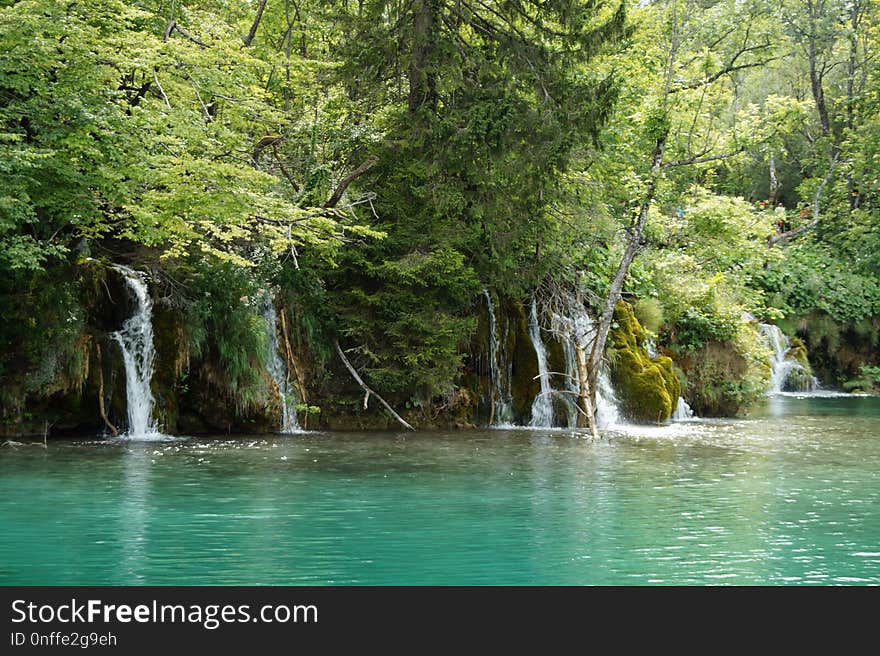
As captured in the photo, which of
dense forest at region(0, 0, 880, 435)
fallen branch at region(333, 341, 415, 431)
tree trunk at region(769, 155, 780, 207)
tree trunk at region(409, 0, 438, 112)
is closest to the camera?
dense forest at region(0, 0, 880, 435)

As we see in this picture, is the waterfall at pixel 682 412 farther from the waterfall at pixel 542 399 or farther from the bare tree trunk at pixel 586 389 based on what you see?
the bare tree trunk at pixel 586 389

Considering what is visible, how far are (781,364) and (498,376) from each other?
1283 cm

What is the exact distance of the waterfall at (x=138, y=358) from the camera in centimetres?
1546

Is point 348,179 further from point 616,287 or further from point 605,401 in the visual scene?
point 605,401

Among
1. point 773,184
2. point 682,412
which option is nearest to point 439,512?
point 682,412

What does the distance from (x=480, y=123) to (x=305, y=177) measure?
153 inches

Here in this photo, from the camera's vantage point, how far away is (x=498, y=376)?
19.1 m

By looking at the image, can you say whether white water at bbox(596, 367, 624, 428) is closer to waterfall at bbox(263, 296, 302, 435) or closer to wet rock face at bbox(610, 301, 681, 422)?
wet rock face at bbox(610, 301, 681, 422)

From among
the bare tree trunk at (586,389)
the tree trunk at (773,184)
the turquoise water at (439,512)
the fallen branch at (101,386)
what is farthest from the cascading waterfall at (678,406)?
the tree trunk at (773,184)

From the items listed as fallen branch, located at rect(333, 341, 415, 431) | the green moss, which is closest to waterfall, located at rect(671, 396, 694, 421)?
the green moss

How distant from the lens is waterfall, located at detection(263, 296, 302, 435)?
670 inches

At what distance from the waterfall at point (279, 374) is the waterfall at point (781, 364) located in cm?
1583

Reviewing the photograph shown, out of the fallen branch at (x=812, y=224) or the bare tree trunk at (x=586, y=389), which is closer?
the bare tree trunk at (x=586, y=389)

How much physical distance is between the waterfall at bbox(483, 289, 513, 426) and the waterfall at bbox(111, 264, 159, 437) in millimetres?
6508
